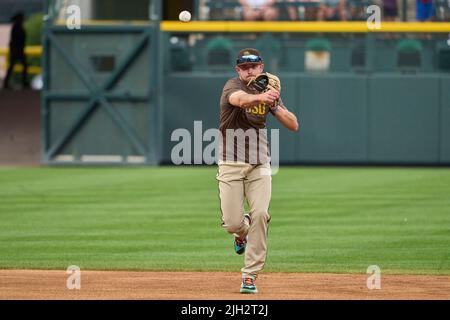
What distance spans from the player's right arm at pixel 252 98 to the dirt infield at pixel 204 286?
1.63m

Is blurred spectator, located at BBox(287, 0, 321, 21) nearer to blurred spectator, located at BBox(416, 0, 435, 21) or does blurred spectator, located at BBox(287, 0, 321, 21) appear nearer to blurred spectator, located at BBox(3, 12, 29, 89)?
blurred spectator, located at BBox(416, 0, 435, 21)

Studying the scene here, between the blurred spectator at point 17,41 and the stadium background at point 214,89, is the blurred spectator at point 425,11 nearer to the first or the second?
the stadium background at point 214,89

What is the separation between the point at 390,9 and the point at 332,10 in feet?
4.52

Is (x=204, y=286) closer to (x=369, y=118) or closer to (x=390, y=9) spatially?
(x=369, y=118)

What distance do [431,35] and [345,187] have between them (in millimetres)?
7001

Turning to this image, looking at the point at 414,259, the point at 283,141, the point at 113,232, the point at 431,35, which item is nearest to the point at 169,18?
the point at 283,141

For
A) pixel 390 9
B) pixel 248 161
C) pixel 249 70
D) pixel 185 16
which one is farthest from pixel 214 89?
pixel 249 70

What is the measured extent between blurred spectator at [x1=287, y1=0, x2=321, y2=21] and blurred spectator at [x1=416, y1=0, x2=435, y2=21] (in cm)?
236

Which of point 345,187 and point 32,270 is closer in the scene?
point 32,270

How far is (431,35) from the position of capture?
27484mm

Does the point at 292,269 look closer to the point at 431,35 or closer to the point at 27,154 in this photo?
the point at 431,35

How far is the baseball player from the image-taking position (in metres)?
9.99

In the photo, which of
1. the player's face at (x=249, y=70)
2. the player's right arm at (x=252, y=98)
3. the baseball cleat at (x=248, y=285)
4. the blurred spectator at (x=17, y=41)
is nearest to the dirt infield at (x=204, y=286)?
the baseball cleat at (x=248, y=285)

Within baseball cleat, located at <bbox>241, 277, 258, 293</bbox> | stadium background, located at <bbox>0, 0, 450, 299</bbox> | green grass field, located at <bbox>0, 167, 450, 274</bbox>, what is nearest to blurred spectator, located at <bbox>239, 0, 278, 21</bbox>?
stadium background, located at <bbox>0, 0, 450, 299</bbox>
